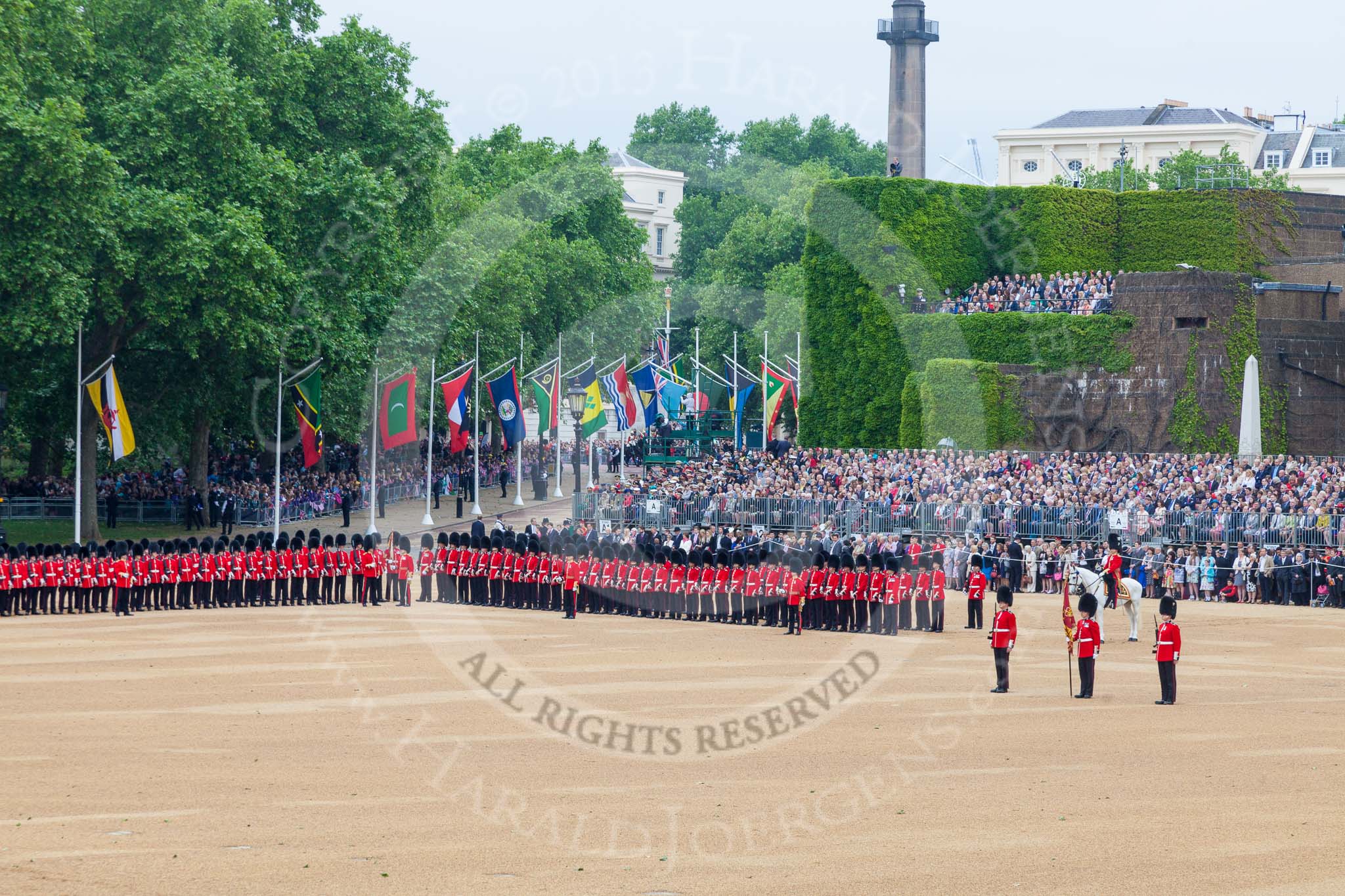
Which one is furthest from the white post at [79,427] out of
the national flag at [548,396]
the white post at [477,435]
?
the national flag at [548,396]

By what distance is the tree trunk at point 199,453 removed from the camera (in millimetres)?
43719

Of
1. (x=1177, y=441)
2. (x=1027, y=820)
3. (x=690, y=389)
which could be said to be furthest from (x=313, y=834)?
(x=690, y=389)

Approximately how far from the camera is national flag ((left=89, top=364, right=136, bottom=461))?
35.4 meters

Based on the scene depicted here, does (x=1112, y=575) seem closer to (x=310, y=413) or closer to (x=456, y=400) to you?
(x=456, y=400)

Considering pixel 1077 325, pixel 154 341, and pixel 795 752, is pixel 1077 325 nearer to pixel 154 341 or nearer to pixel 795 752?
pixel 154 341

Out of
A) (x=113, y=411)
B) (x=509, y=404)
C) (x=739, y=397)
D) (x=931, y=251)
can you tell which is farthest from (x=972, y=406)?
(x=113, y=411)

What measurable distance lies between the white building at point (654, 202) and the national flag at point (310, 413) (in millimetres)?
31811

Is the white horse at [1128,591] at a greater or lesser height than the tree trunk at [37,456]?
lesser

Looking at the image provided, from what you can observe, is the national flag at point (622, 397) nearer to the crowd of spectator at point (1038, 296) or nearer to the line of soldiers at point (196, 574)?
the crowd of spectator at point (1038, 296)

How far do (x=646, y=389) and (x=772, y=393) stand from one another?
388 cm

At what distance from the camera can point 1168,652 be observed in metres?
17.5

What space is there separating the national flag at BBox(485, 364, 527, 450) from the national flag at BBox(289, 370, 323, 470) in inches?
201

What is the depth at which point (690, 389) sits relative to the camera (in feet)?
188

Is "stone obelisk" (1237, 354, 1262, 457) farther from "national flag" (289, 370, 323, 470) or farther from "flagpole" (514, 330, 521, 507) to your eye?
"national flag" (289, 370, 323, 470)
